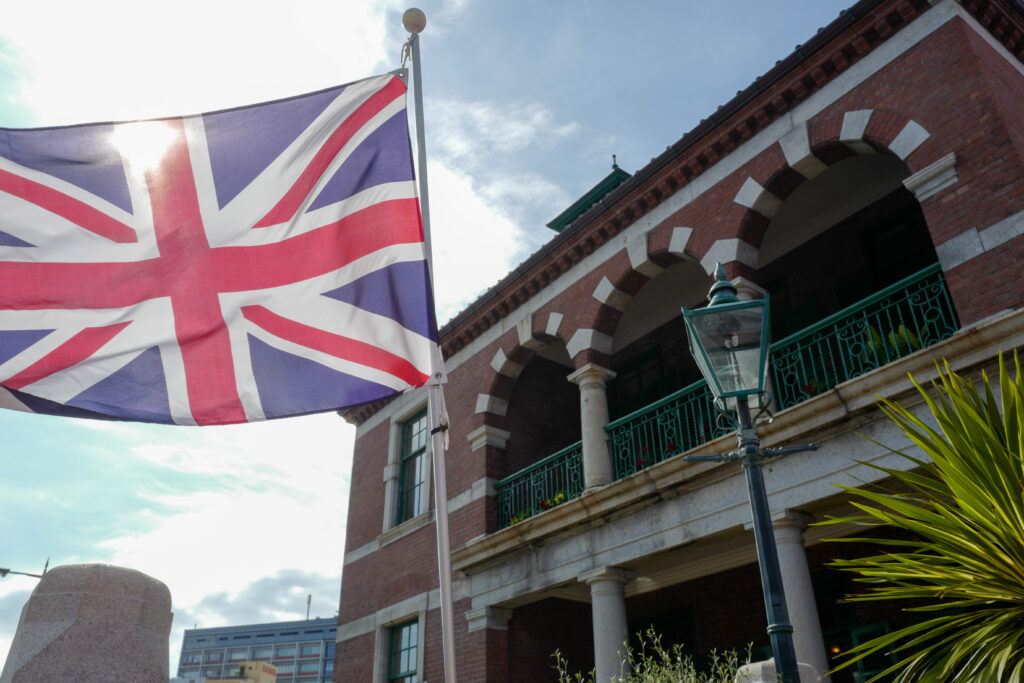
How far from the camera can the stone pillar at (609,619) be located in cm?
1031

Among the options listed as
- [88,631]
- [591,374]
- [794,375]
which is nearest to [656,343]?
[591,374]

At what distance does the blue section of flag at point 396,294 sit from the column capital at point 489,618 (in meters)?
7.85

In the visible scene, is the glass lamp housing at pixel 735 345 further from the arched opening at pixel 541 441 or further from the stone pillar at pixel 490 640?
the stone pillar at pixel 490 640

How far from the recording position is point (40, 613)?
6406 mm

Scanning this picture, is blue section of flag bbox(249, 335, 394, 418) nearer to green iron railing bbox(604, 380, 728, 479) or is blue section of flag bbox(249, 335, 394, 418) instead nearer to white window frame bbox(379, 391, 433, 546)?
green iron railing bbox(604, 380, 728, 479)

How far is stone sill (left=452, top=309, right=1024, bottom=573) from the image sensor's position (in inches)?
293

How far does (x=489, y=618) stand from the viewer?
1253 cm

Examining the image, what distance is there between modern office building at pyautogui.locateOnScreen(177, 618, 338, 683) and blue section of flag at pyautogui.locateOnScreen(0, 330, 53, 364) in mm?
105060

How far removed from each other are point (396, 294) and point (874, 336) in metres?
5.59

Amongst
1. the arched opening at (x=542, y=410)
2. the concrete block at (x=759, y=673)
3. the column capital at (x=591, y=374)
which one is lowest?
the concrete block at (x=759, y=673)

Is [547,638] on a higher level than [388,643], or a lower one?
lower

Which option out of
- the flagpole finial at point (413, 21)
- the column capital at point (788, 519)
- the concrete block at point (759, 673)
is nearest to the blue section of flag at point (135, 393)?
the flagpole finial at point (413, 21)

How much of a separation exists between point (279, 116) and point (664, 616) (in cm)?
1023

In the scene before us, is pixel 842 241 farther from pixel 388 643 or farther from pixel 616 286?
pixel 388 643
